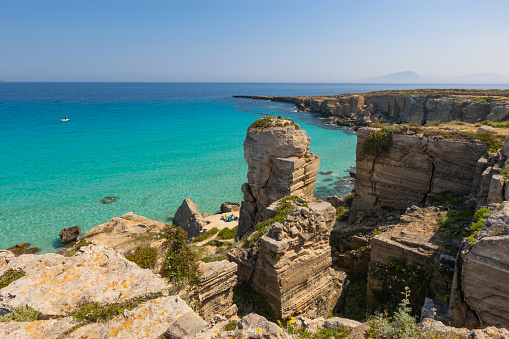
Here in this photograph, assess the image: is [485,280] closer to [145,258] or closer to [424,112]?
[145,258]

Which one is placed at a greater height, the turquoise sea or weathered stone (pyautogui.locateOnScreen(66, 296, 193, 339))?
weathered stone (pyautogui.locateOnScreen(66, 296, 193, 339))

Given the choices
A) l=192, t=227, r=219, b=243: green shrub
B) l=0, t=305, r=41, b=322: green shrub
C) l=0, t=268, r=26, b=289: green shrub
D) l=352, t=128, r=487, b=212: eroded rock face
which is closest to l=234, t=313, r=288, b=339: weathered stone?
l=0, t=305, r=41, b=322: green shrub

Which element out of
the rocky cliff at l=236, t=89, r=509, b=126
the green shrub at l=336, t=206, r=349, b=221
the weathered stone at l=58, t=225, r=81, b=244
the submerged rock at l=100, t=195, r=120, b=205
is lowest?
the weathered stone at l=58, t=225, r=81, b=244

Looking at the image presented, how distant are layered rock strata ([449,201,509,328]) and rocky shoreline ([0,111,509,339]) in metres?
0.02

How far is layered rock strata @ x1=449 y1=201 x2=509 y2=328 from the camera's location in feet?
17.7

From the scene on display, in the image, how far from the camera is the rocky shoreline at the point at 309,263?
4406 millimetres

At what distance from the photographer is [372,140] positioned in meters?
14.8

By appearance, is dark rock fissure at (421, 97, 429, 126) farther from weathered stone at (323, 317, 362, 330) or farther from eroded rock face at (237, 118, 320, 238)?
weathered stone at (323, 317, 362, 330)

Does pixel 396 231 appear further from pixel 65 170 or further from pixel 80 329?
pixel 65 170

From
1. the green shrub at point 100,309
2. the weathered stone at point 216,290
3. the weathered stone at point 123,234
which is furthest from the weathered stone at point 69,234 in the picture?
the green shrub at point 100,309

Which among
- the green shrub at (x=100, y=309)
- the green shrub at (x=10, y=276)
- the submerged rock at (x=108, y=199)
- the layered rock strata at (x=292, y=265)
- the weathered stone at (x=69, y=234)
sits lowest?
the weathered stone at (x=69, y=234)

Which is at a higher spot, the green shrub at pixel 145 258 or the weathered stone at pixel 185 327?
the weathered stone at pixel 185 327

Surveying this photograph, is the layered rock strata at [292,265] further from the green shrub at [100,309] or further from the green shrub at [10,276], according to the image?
the green shrub at [10,276]

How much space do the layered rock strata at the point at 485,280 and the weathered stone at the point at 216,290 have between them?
17.6ft
